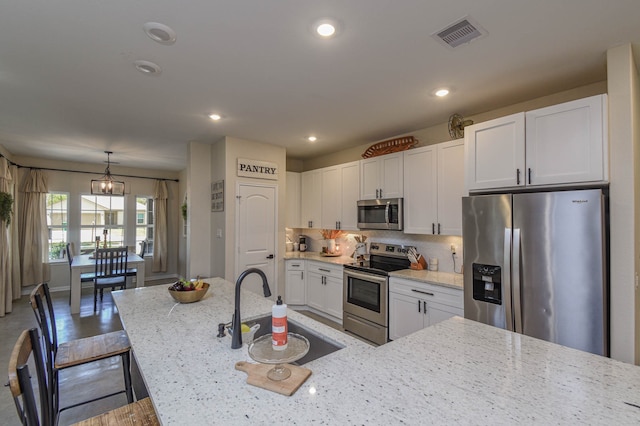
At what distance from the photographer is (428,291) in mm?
3010

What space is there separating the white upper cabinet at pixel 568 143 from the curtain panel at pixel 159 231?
22.7 feet

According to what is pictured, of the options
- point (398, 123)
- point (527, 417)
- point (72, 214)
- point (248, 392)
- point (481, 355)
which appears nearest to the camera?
point (527, 417)

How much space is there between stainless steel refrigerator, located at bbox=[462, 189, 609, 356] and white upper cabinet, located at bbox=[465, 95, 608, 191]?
22 cm

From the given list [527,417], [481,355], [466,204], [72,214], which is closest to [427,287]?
[466,204]

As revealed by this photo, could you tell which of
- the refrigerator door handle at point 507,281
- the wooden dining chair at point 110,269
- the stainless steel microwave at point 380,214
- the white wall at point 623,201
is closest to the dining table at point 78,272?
the wooden dining chair at point 110,269

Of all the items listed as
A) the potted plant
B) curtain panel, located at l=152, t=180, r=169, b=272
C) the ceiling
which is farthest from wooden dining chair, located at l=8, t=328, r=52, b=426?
curtain panel, located at l=152, t=180, r=169, b=272

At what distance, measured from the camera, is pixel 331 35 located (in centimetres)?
184

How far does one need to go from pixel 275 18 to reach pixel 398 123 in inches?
85.8

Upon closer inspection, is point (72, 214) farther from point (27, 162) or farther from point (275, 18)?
point (275, 18)

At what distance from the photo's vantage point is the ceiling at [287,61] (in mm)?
1639

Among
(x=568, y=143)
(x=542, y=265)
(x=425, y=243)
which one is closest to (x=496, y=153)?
(x=568, y=143)

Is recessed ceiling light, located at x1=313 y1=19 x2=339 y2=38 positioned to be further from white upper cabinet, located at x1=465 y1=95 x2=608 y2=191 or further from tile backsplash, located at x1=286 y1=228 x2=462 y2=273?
tile backsplash, located at x1=286 y1=228 x2=462 y2=273

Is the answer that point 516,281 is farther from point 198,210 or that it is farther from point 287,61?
point 198,210

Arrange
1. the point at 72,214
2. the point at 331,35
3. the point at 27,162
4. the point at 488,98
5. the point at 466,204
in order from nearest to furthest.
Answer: the point at 331,35
the point at 466,204
the point at 488,98
the point at 27,162
the point at 72,214
